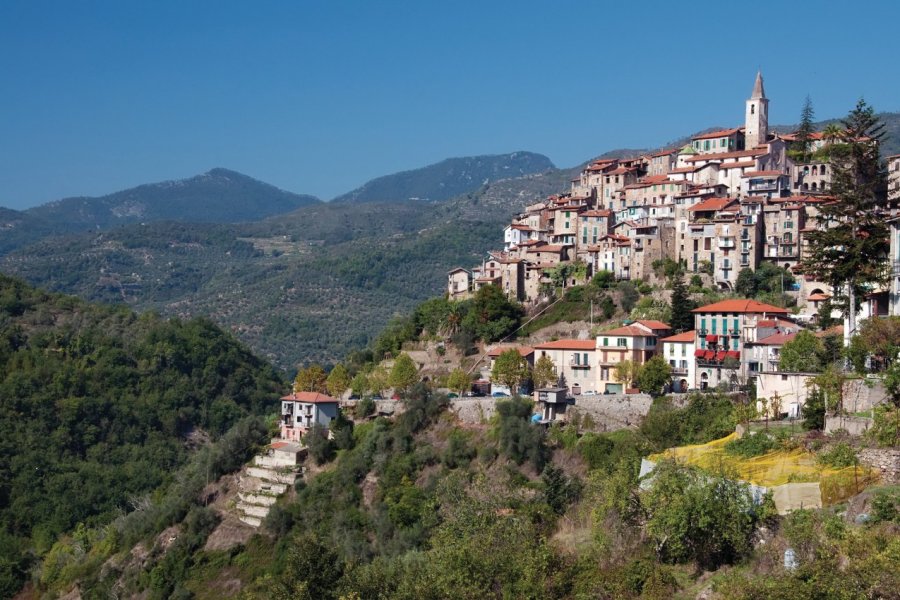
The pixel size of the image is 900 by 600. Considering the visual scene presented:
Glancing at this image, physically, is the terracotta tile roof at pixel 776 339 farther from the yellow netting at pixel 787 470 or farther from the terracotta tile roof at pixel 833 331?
the yellow netting at pixel 787 470

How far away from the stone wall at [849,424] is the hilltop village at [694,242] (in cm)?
999

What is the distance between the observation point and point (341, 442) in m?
55.5

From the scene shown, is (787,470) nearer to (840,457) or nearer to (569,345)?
(840,457)

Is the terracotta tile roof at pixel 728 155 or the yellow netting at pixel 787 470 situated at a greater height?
the terracotta tile roof at pixel 728 155

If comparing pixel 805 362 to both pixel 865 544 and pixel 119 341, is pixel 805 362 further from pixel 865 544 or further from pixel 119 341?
pixel 119 341

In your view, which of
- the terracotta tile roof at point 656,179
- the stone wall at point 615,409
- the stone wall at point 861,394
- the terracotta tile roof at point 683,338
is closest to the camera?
the stone wall at point 861,394

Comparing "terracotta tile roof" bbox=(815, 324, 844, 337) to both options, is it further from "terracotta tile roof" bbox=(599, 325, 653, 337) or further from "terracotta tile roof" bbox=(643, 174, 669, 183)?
"terracotta tile roof" bbox=(643, 174, 669, 183)

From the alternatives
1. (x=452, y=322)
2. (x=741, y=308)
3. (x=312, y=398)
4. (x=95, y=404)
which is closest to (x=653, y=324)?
(x=741, y=308)

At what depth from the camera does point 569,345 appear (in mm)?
51875

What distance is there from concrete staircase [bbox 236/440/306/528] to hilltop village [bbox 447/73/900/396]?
41.1ft

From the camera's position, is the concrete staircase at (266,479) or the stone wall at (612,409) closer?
the stone wall at (612,409)

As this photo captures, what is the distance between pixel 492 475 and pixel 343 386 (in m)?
15.6

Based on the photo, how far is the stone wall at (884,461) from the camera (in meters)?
25.7

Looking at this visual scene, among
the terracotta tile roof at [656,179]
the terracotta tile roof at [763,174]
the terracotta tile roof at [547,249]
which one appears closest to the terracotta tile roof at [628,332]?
the terracotta tile roof at [547,249]
